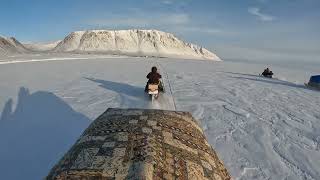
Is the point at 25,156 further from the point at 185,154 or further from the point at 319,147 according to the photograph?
the point at 319,147

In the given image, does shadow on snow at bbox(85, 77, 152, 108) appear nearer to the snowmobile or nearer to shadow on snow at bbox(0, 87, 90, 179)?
shadow on snow at bbox(0, 87, 90, 179)

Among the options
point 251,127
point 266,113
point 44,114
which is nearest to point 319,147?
point 251,127

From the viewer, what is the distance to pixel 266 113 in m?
11.6

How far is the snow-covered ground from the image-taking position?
22.7 feet

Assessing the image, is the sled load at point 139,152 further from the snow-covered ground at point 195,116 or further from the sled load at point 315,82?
the sled load at point 315,82

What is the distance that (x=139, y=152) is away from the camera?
3287 millimetres

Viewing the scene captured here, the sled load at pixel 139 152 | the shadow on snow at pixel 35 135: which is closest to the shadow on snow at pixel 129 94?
the shadow on snow at pixel 35 135

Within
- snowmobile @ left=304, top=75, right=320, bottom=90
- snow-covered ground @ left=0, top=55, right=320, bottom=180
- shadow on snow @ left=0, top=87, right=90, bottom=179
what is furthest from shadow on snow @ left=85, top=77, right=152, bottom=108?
snowmobile @ left=304, top=75, right=320, bottom=90

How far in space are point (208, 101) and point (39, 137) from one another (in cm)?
671

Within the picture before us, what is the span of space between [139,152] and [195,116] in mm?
7238

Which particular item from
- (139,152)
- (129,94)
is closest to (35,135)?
(139,152)

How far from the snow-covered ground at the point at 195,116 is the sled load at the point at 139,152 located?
2.65 meters

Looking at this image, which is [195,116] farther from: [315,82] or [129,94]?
[315,82]

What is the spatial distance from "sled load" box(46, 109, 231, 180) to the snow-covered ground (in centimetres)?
265
